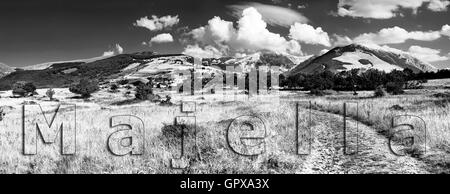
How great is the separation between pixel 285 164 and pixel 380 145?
11.2ft

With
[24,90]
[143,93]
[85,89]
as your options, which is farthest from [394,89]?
[24,90]

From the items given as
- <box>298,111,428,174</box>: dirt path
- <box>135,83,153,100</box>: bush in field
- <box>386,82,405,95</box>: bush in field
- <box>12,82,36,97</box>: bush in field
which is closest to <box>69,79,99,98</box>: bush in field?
<box>12,82,36,97</box>: bush in field

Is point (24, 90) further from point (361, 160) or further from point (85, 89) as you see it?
point (361, 160)

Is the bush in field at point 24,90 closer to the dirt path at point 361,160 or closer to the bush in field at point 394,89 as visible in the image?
the bush in field at point 394,89

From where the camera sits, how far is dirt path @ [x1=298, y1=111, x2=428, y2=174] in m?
7.43

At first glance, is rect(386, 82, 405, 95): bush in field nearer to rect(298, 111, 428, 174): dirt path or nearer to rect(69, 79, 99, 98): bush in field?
rect(298, 111, 428, 174): dirt path

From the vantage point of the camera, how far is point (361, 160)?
8.27 meters

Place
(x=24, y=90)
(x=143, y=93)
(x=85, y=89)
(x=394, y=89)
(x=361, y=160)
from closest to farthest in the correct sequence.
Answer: (x=361, y=160)
(x=394, y=89)
(x=143, y=93)
(x=85, y=89)
(x=24, y=90)

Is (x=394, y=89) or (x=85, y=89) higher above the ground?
(x=85, y=89)

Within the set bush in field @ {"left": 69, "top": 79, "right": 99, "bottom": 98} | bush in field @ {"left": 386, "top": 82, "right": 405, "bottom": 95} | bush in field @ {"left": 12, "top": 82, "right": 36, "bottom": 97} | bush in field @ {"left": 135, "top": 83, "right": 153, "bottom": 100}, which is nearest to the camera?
bush in field @ {"left": 386, "top": 82, "right": 405, "bottom": 95}

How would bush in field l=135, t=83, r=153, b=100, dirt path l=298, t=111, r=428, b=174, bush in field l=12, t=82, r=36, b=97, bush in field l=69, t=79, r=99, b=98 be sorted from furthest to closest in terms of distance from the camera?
bush in field l=12, t=82, r=36, b=97, bush in field l=69, t=79, r=99, b=98, bush in field l=135, t=83, r=153, b=100, dirt path l=298, t=111, r=428, b=174

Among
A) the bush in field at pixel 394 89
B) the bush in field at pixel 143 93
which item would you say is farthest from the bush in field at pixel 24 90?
the bush in field at pixel 394 89

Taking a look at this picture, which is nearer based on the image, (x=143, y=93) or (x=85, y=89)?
(x=143, y=93)
